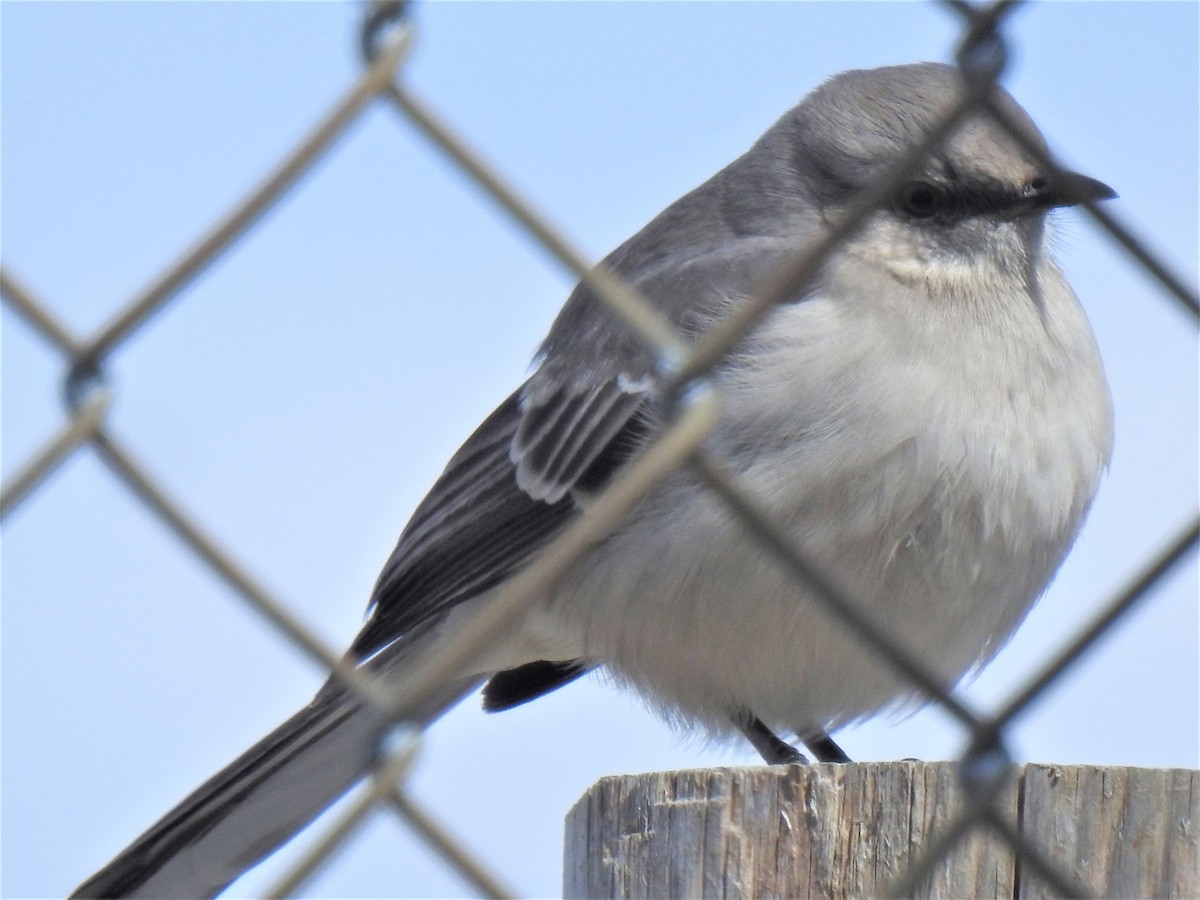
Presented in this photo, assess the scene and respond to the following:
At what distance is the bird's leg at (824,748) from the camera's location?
16.3 ft

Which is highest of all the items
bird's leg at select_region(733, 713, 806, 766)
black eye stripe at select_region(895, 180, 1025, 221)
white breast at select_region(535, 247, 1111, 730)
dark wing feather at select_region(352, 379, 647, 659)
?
dark wing feather at select_region(352, 379, 647, 659)

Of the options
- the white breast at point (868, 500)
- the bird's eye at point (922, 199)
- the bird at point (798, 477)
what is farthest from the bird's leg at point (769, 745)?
the bird's eye at point (922, 199)

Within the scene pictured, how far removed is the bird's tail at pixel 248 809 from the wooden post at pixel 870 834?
0.74 metres

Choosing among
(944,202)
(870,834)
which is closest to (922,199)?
(944,202)

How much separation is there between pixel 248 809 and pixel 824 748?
2.03 meters

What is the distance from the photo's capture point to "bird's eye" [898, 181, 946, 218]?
429 centimetres

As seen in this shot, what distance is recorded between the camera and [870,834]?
2.42m

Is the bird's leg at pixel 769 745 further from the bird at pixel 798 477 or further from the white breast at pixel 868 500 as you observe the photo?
the white breast at pixel 868 500

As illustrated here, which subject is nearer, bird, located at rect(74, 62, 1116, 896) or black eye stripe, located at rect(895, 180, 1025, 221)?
bird, located at rect(74, 62, 1116, 896)

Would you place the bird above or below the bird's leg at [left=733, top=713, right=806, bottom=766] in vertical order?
above

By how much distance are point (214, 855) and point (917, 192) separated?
2465 millimetres

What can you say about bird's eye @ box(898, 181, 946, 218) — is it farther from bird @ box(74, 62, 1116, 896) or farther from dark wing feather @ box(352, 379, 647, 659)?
dark wing feather @ box(352, 379, 647, 659)

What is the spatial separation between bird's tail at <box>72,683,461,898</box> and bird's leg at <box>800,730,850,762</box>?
1.53m

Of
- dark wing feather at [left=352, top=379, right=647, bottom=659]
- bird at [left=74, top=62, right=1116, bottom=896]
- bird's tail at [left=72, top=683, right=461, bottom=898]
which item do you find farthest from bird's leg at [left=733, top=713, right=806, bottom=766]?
bird's tail at [left=72, top=683, right=461, bottom=898]
